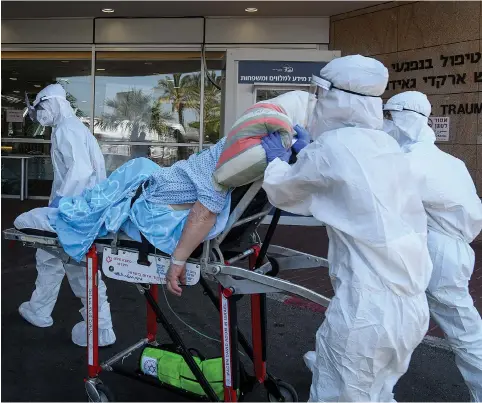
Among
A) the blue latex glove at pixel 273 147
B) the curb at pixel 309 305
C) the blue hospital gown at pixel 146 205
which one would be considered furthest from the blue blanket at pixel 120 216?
the curb at pixel 309 305

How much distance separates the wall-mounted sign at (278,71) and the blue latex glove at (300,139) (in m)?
6.83

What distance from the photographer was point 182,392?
313cm

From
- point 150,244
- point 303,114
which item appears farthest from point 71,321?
point 303,114

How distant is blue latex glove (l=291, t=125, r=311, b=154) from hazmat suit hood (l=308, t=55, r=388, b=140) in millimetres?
257

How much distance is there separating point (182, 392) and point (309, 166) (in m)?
1.65

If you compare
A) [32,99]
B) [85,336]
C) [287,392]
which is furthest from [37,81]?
[287,392]

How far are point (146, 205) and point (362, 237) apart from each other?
3.90 feet

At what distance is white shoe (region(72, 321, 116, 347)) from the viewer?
4184 mm

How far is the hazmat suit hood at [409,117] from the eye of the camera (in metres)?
3.45

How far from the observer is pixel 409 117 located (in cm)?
348

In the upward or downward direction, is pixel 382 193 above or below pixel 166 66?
below

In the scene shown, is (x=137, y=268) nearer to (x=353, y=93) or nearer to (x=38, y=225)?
(x=38, y=225)

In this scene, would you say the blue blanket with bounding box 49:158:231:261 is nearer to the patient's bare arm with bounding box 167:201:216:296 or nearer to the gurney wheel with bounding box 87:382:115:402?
the patient's bare arm with bounding box 167:201:216:296

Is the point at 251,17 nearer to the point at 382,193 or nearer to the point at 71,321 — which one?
the point at 71,321
